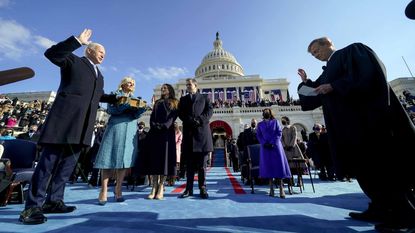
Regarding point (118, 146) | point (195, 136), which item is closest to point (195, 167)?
point (195, 136)

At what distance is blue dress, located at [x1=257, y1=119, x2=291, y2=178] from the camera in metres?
4.10

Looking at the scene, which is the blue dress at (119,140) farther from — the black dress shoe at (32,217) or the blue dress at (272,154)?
the blue dress at (272,154)

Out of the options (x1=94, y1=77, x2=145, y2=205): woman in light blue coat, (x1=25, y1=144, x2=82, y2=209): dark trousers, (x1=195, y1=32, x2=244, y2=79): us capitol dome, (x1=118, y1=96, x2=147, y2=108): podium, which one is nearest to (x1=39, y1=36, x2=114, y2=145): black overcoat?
(x1=25, y1=144, x2=82, y2=209): dark trousers

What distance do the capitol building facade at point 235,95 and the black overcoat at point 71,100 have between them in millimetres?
3025

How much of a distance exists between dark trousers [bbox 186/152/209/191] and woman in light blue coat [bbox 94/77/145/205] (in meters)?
1.06

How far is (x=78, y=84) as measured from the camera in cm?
261

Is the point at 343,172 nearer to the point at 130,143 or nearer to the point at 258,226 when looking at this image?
the point at 258,226

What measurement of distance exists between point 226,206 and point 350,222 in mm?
1478

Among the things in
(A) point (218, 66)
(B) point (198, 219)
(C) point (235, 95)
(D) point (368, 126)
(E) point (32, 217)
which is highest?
(A) point (218, 66)

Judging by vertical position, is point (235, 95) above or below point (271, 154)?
above

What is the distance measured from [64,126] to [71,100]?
1.06 feet

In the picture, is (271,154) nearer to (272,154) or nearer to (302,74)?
(272,154)

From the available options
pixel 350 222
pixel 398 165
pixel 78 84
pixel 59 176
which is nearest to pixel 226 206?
pixel 350 222

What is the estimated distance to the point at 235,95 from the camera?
4922cm
